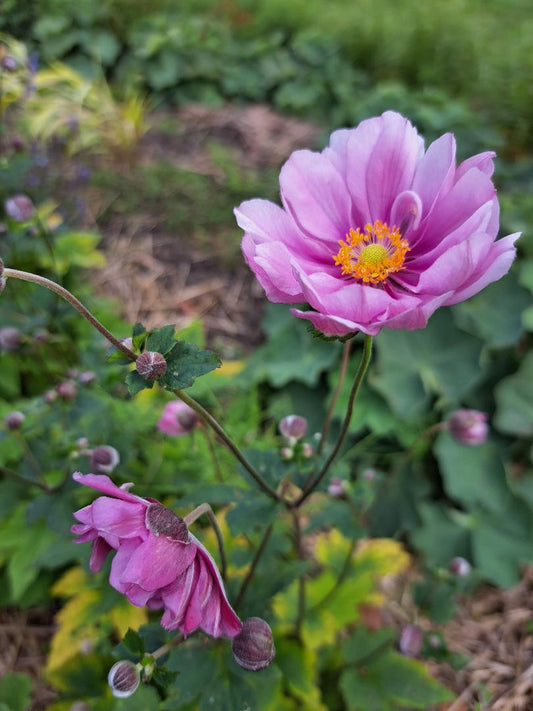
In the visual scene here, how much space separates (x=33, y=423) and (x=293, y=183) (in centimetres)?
91

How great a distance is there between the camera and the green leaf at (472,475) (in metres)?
1.85

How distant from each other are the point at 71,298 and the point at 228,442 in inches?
11.5

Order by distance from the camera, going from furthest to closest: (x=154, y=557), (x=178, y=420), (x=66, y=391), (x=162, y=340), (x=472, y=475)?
(x=472, y=475) → (x=66, y=391) → (x=178, y=420) → (x=162, y=340) → (x=154, y=557)

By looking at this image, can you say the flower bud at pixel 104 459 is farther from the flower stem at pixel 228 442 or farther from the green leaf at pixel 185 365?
the green leaf at pixel 185 365

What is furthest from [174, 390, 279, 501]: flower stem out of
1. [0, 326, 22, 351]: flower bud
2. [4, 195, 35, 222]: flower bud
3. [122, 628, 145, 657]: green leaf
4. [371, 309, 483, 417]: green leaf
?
[371, 309, 483, 417]: green leaf

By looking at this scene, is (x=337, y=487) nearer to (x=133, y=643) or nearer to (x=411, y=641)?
(x=411, y=641)

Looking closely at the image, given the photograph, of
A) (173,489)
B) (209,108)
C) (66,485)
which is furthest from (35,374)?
(209,108)

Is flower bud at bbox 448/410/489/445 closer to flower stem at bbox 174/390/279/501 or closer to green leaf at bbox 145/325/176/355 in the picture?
flower stem at bbox 174/390/279/501

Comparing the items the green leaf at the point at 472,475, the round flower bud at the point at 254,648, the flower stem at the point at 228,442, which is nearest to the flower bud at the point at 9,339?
the flower stem at the point at 228,442

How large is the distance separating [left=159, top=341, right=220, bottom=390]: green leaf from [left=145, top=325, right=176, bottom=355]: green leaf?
0.6 inches

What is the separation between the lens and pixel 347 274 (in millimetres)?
848

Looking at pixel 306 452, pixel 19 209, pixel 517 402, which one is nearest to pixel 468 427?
pixel 306 452

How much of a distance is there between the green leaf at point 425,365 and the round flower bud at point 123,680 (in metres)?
1.34

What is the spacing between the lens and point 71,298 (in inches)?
26.8
